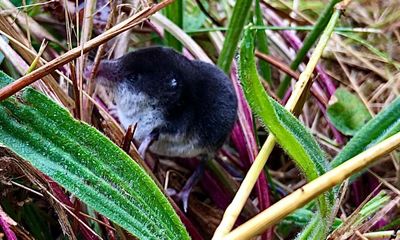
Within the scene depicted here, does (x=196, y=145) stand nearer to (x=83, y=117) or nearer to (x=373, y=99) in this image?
(x=83, y=117)

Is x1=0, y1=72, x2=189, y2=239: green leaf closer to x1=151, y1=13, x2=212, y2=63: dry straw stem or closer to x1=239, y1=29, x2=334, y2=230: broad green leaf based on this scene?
x1=239, y1=29, x2=334, y2=230: broad green leaf

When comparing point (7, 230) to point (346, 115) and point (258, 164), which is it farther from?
point (346, 115)

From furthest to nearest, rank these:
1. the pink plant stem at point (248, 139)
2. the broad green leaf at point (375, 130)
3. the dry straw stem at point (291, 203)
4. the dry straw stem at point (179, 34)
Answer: the dry straw stem at point (179, 34) → the pink plant stem at point (248, 139) → the broad green leaf at point (375, 130) → the dry straw stem at point (291, 203)

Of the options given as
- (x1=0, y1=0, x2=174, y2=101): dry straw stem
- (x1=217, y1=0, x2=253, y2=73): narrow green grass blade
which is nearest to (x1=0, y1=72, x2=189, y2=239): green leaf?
(x1=0, y1=0, x2=174, y2=101): dry straw stem

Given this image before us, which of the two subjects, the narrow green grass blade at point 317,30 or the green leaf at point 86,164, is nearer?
the green leaf at point 86,164

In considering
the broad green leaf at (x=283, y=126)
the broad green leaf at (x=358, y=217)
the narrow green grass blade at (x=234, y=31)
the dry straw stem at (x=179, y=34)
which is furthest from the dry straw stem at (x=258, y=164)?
the dry straw stem at (x=179, y=34)

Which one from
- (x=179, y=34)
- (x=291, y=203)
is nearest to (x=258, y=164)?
(x=291, y=203)

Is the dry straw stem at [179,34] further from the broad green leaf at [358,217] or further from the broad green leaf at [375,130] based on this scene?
the broad green leaf at [358,217]
